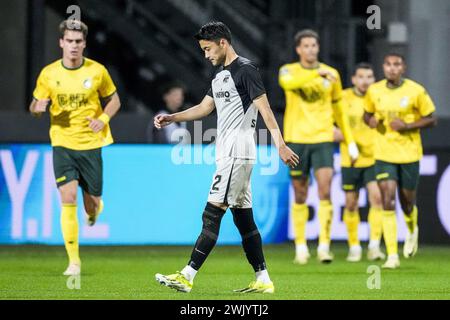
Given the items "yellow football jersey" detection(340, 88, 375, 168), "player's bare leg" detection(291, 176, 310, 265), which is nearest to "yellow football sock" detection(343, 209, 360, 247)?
"yellow football jersey" detection(340, 88, 375, 168)

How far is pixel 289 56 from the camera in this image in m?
20.4

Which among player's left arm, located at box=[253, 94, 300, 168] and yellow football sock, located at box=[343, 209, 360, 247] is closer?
player's left arm, located at box=[253, 94, 300, 168]

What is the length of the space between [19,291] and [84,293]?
22.7 inches

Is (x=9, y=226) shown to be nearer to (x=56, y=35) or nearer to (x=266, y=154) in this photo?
(x=266, y=154)

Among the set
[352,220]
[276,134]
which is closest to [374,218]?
[352,220]

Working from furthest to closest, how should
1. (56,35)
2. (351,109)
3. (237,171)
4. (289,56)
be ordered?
(56,35) < (289,56) < (351,109) < (237,171)

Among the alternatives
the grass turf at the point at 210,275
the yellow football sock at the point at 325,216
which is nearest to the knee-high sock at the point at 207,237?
the grass turf at the point at 210,275

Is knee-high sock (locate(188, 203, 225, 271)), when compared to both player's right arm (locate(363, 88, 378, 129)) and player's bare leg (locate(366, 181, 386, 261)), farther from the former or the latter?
player's bare leg (locate(366, 181, 386, 261))

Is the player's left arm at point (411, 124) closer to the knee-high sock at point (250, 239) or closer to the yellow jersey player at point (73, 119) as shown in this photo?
the yellow jersey player at point (73, 119)

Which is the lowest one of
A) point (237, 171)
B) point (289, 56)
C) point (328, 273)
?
point (328, 273)

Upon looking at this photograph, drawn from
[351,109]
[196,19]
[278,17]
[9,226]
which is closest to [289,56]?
[278,17]

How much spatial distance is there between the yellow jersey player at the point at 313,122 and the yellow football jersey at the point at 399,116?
19.9 inches

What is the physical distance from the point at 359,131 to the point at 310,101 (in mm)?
1543

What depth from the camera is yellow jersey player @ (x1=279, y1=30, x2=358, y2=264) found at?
14.8 metres
